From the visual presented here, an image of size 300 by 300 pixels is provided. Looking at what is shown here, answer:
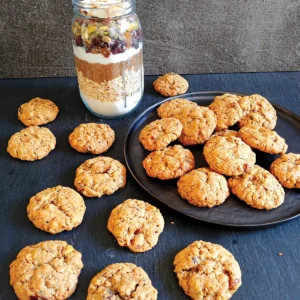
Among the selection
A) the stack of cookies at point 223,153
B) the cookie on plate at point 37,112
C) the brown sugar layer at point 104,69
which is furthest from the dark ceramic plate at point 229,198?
the cookie on plate at point 37,112

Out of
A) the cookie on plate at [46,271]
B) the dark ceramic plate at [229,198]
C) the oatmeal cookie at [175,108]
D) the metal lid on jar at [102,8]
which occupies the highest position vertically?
the metal lid on jar at [102,8]

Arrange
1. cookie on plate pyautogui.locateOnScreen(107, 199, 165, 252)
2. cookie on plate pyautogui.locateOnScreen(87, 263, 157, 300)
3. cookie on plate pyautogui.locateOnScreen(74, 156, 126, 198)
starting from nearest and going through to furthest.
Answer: cookie on plate pyautogui.locateOnScreen(87, 263, 157, 300)
cookie on plate pyautogui.locateOnScreen(107, 199, 165, 252)
cookie on plate pyautogui.locateOnScreen(74, 156, 126, 198)

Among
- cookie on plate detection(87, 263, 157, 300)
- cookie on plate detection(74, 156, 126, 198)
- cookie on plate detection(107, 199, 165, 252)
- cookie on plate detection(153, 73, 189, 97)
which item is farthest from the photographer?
cookie on plate detection(153, 73, 189, 97)

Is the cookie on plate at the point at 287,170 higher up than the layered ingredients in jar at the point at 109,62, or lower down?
lower down

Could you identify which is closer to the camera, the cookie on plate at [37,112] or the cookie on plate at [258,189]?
the cookie on plate at [258,189]

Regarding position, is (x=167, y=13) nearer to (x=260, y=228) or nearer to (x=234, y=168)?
(x=234, y=168)

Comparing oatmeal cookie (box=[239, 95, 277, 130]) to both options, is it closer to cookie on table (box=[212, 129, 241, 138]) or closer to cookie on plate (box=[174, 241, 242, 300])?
cookie on table (box=[212, 129, 241, 138])

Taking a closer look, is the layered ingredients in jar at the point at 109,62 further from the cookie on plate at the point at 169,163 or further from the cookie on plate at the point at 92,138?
the cookie on plate at the point at 169,163

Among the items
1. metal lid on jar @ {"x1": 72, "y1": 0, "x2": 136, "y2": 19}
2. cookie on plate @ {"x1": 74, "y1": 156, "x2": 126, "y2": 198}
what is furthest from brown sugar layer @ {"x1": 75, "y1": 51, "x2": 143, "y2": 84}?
cookie on plate @ {"x1": 74, "y1": 156, "x2": 126, "y2": 198}
